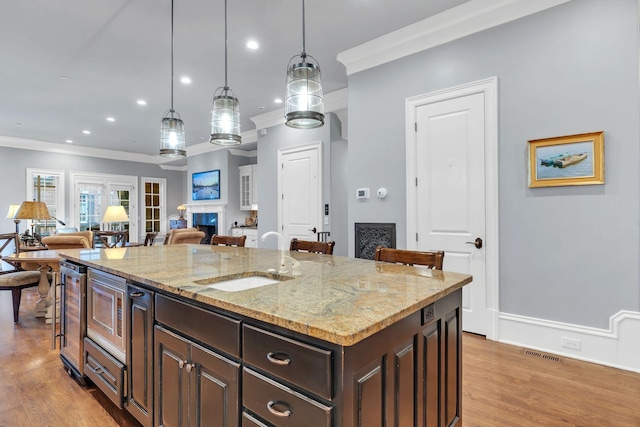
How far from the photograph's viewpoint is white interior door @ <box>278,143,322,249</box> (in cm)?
521

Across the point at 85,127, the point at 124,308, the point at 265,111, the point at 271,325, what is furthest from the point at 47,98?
the point at 271,325

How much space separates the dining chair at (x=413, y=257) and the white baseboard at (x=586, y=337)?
158 centimetres

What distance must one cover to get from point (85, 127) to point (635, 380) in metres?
8.63

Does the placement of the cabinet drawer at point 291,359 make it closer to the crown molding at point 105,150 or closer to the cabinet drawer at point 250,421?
the cabinet drawer at point 250,421

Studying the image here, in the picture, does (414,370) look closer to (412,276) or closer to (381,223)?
(412,276)

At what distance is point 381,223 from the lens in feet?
12.3

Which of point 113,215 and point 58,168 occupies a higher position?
point 58,168

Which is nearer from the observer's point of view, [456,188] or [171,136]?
[171,136]

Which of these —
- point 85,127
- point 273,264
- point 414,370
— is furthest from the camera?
point 85,127

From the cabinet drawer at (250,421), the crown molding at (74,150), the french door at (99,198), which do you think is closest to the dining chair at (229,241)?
the cabinet drawer at (250,421)

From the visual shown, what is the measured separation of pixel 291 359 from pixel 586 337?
2.75 metres

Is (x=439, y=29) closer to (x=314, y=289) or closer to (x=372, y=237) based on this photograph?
(x=372, y=237)

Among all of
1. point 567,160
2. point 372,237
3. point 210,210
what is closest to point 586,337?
point 567,160

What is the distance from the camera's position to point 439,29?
323 centimetres
